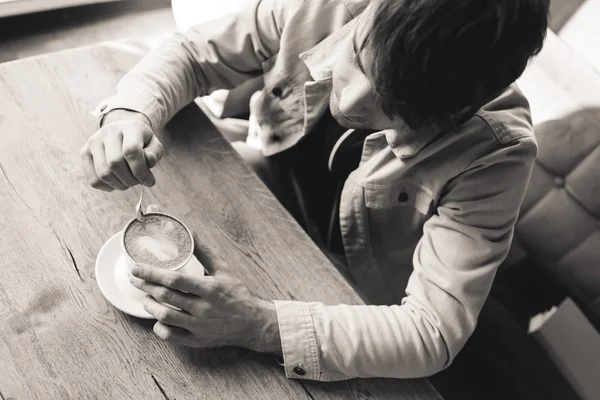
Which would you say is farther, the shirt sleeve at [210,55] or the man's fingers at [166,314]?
the shirt sleeve at [210,55]

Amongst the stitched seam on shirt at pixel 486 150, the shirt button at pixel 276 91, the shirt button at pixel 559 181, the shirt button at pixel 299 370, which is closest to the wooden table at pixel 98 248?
the shirt button at pixel 299 370

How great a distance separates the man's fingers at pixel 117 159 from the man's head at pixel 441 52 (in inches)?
17.3

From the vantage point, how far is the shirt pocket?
1.07 m

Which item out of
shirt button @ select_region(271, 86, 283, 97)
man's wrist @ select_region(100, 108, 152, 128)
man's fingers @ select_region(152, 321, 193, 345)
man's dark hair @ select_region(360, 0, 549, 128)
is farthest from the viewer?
shirt button @ select_region(271, 86, 283, 97)

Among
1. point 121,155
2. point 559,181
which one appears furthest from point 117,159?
point 559,181

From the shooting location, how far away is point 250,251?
964 millimetres

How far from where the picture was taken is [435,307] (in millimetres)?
906

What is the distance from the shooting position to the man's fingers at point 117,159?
90 centimetres

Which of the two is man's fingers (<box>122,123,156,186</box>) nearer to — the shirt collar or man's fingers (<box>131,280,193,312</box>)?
man's fingers (<box>131,280,193,312</box>)

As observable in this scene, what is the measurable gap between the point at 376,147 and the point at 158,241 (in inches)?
20.7

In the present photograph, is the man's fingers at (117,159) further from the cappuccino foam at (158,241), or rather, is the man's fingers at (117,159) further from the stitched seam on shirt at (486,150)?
the stitched seam on shirt at (486,150)

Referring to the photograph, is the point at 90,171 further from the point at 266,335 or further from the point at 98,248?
the point at 266,335

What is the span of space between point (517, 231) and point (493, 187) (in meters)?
0.55

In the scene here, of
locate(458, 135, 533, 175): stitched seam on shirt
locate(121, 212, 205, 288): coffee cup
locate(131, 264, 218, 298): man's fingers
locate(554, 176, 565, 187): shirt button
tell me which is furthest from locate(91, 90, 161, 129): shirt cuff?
locate(554, 176, 565, 187): shirt button
